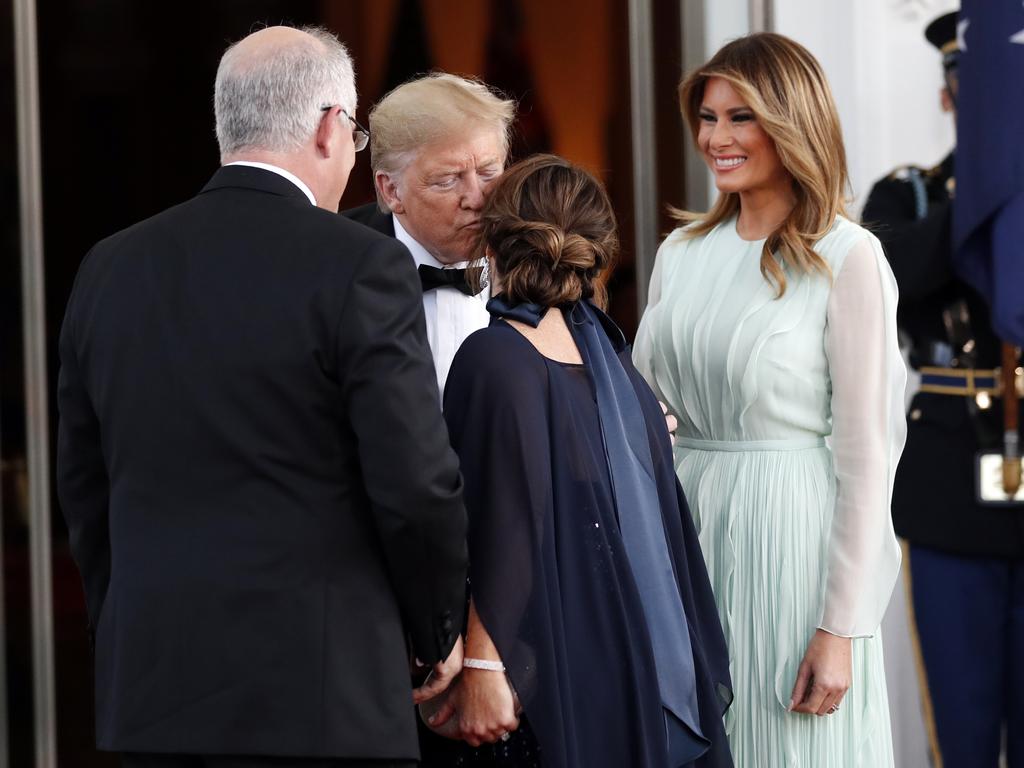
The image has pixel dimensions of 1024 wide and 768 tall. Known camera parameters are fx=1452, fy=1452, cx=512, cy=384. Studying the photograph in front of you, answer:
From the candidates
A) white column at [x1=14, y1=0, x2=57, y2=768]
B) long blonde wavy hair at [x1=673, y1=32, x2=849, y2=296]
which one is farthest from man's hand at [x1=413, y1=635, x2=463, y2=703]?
white column at [x1=14, y1=0, x2=57, y2=768]

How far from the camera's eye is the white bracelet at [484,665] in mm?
1997

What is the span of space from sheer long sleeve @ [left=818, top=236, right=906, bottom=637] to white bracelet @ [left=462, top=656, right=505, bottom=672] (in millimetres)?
718

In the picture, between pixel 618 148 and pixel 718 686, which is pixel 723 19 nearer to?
pixel 618 148

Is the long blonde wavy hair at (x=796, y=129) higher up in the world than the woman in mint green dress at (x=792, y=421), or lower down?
higher up

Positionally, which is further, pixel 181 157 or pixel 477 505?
pixel 181 157

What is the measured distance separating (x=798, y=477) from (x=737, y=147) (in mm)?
606

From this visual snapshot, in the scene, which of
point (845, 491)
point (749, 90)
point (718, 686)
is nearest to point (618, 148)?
point (749, 90)

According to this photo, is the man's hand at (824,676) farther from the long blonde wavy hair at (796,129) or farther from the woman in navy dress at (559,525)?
the long blonde wavy hair at (796,129)

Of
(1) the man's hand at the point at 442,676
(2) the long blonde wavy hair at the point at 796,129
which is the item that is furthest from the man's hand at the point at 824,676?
(1) the man's hand at the point at 442,676

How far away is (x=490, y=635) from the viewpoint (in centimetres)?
200

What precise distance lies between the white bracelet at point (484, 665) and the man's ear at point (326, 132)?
0.74m

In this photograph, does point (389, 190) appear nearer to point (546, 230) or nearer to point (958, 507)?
point (546, 230)

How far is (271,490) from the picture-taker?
189 cm

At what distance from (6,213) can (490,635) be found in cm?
206
